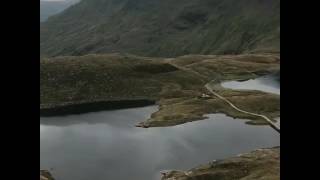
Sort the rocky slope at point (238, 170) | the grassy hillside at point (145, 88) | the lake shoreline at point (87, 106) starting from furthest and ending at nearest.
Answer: the lake shoreline at point (87, 106), the grassy hillside at point (145, 88), the rocky slope at point (238, 170)

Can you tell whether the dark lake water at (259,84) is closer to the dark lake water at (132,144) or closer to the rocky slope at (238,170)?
the dark lake water at (132,144)

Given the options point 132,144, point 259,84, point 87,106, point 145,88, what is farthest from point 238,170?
point 259,84

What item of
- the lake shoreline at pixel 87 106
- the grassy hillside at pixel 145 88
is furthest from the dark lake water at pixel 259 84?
the lake shoreline at pixel 87 106

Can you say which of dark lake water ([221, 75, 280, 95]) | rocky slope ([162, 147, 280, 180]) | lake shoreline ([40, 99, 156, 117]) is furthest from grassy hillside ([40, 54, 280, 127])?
rocky slope ([162, 147, 280, 180])

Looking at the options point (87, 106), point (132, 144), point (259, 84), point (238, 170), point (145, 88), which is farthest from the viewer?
point (259, 84)

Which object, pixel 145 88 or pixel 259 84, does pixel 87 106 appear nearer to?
pixel 145 88

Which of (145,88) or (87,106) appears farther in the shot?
(145,88)

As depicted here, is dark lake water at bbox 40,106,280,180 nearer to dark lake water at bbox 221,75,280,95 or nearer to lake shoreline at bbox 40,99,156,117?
lake shoreline at bbox 40,99,156,117
